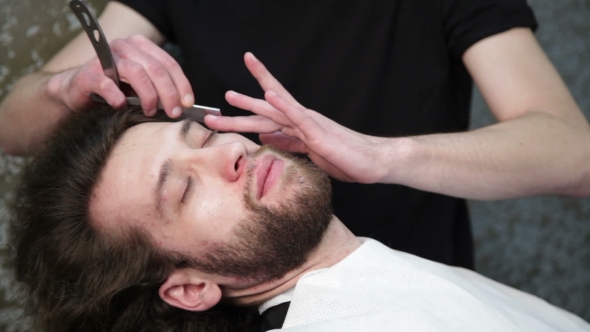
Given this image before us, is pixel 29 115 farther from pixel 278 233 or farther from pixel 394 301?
pixel 394 301

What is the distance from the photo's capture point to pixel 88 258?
1.07 metres

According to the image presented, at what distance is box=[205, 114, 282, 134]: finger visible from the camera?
1028 mm

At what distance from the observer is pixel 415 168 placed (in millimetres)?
1069

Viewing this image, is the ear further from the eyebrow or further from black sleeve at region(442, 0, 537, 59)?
black sleeve at region(442, 0, 537, 59)

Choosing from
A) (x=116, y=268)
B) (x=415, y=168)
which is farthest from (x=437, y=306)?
(x=116, y=268)

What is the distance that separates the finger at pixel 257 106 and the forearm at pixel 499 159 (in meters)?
0.20

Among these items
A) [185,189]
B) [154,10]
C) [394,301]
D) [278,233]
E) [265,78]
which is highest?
[154,10]

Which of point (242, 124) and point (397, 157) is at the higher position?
point (242, 124)

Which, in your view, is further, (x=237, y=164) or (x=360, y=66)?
(x=360, y=66)

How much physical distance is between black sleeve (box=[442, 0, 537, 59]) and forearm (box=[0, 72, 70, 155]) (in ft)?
2.80

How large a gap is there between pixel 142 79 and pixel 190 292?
399 mm

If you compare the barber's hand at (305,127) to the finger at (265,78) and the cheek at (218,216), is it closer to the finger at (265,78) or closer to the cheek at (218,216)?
the finger at (265,78)

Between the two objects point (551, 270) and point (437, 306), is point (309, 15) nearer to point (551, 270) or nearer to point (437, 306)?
point (437, 306)

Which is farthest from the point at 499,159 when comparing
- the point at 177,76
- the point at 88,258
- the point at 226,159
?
the point at 88,258
